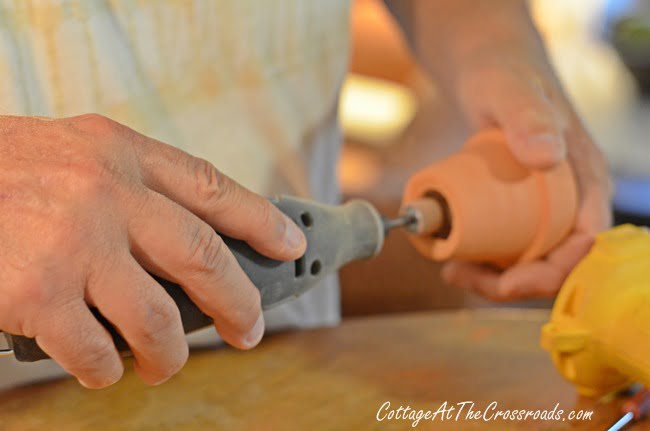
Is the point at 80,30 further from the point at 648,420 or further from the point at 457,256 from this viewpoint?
the point at 648,420

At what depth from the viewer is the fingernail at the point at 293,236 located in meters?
0.54

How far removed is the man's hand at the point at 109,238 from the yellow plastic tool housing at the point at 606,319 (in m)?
0.26

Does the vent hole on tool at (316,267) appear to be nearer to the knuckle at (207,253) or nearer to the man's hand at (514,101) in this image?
the knuckle at (207,253)

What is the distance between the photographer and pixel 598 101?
2.06 meters

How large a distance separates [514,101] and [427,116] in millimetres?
1147

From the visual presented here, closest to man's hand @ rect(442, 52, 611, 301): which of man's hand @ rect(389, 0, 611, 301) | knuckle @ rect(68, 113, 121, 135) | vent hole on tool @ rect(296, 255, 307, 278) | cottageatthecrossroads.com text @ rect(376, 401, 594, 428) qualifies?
man's hand @ rect(389, 0, 611, 301)

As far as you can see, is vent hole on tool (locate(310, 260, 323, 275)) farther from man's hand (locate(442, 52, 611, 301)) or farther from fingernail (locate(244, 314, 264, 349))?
man's hand (locate(442, 52, 611, 301))

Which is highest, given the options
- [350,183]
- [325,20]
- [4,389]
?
[325,20]

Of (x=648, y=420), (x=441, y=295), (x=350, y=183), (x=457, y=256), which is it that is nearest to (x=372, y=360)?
(x=457, y=256)

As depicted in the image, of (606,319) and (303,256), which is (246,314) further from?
(606,319)

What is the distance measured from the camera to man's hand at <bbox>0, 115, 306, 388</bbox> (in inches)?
17.2

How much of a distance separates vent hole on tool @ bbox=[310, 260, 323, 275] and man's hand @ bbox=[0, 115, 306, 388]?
75 mm

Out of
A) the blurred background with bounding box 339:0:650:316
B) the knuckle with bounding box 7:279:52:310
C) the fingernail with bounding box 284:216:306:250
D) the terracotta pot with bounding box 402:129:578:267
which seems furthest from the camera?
the blurred background with bounding box 339:0:650:316

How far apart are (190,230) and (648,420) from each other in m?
0.40
